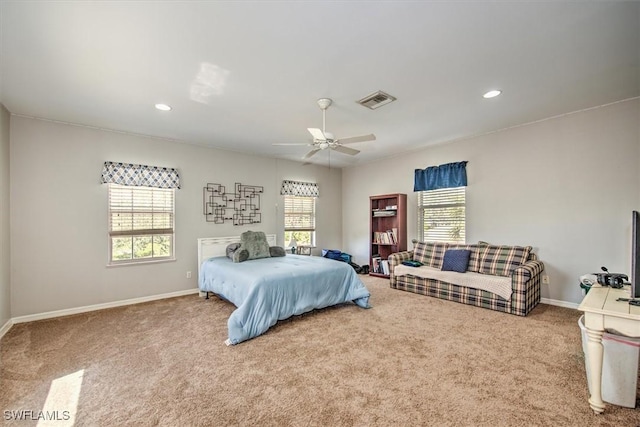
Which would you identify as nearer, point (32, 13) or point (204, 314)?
point (32, 13)

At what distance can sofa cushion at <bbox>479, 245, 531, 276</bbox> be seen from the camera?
401cm

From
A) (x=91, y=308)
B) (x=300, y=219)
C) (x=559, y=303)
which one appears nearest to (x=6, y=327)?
(x=91, y=308)

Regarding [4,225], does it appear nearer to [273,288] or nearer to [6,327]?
[6,327]

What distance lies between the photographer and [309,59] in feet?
7.75

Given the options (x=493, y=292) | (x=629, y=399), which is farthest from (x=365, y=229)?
(x=629, y=399)

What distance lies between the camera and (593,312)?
71.7 inches

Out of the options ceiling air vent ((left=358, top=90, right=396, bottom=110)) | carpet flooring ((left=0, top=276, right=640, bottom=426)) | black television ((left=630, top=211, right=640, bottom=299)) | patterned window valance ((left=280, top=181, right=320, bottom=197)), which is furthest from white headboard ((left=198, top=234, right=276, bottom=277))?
black television ((left=630, top=211, right=640, bottom=299))

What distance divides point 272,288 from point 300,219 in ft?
11.1

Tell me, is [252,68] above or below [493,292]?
above

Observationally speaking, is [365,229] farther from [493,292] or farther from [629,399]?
[629,399]

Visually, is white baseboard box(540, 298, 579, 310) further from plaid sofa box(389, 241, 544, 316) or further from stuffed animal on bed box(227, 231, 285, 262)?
stuffed animal on bed box(227, 231, 285, 262)

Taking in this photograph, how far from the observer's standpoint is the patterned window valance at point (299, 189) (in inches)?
238

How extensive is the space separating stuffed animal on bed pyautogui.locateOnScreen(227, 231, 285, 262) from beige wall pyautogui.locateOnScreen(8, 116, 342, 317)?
750 mm

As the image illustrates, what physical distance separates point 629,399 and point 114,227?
571 centimetres
